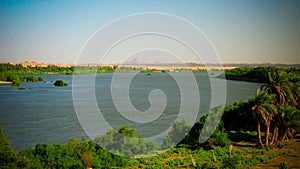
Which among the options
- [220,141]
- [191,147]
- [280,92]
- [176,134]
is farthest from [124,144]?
[280,92]

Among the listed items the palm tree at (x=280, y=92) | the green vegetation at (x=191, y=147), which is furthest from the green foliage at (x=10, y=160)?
the palm tree at (x=280, y=92)

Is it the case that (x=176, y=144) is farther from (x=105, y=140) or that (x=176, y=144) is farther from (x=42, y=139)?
(x=42, y=139)

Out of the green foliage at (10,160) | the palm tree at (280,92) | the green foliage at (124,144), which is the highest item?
the palm tree at (280,92)

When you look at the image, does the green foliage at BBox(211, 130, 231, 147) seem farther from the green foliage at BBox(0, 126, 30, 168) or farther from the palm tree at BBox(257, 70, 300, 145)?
the green foliage at BBox(0, 126, 30, 168)

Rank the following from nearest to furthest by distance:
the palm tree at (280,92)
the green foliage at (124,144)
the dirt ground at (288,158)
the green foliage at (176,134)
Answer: the dirt ground at (288,158)
the green foliage at (124,144)
the palm tree at (280,92)
the green foliage at (176,134)

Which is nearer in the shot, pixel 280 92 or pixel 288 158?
pixel 288 158

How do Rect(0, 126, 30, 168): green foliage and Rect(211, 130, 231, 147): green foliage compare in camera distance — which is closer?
Rect(0, 126, 30, 168): green foliage

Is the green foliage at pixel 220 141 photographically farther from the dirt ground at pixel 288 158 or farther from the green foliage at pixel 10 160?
the green foliage at pixel 10 160

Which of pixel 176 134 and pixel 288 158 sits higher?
→ pixel 288 158

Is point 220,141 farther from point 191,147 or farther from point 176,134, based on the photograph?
point 176,134

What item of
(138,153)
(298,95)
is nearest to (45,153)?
(138,153)

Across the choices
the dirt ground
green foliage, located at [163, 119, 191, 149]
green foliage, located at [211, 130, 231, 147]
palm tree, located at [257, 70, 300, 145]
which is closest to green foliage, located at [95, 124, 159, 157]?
green foliage, located at [163, 119, 191, 149]
